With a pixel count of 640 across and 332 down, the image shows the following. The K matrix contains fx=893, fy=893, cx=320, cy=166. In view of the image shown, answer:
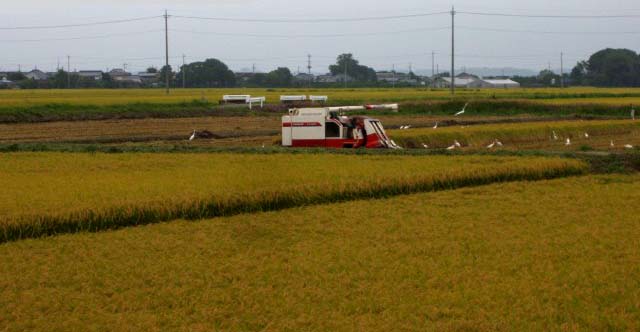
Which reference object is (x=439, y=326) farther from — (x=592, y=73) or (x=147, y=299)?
(x=592, y=73)

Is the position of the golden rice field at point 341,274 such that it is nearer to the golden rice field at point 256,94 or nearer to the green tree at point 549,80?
the golden rice field at point 256,94

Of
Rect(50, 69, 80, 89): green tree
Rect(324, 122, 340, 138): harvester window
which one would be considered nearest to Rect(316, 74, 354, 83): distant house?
Rect(50, 69, 80, 89): green tree

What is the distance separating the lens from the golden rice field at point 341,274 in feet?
28.1

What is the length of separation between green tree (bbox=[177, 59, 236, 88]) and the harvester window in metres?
87.5

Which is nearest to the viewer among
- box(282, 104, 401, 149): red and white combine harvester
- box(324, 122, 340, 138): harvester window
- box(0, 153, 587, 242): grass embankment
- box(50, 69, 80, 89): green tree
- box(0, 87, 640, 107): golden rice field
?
box(0, 153, 587, 242): grass embankment

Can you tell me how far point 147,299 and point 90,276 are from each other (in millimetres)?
1201

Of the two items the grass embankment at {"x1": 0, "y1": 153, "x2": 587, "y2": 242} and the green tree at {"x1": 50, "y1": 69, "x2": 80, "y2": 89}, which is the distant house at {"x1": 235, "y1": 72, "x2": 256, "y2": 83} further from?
the grass embankment at {"x1": 0, "y1": 153, "x2": 587, "y2": 242}

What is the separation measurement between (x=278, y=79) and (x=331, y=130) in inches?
3737

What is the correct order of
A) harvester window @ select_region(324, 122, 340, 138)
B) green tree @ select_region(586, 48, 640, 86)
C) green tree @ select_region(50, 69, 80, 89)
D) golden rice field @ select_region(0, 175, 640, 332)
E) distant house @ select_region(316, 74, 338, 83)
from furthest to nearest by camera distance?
distant house @ select_region(316, 74, 338, 83) → green tree @ select_region(586, 48, 640, 86) → green tree @ select_region(50, 69, 80, 89) → harvester window @ select_region(324, 122, 340, 138) → golden rice field @ select_region(0, 175, 640, 332)

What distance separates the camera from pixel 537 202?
1545cm

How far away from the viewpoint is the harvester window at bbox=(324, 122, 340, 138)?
27.0 m

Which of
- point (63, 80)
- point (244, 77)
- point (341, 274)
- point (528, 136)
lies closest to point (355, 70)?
point (244, 77)

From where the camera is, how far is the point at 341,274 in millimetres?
10164

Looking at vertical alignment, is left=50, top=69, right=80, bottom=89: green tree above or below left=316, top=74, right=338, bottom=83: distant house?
below
